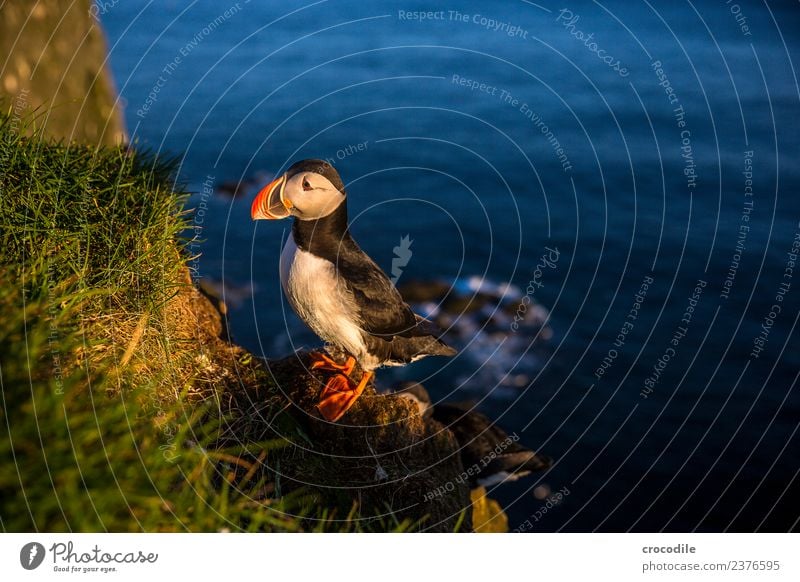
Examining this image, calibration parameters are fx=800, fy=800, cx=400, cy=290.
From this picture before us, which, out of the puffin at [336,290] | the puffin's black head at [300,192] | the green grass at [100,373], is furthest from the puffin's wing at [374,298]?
the green grass at [100,373]

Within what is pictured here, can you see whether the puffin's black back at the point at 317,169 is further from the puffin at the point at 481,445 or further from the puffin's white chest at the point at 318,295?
the puffin at the point at 481,445

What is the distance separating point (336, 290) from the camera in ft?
12.7

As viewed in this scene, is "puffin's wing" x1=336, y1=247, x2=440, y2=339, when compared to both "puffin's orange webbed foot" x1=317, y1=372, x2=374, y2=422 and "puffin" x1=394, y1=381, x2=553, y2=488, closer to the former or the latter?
"puffin's orange webbed foot" x1=317, y1=372, x2=374, y2=422

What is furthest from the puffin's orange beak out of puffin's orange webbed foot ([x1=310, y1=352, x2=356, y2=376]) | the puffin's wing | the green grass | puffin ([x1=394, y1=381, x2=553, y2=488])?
puffin ([x1=394, y1=381, x2=553, y2=488])

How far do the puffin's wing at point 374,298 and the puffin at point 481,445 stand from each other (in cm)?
57

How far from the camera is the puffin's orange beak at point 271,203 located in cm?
367

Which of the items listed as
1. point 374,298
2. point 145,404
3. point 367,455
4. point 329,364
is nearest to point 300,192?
point 374,298

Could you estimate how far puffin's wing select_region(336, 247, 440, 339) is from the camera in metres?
3.90

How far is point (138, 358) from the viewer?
392 centimetres

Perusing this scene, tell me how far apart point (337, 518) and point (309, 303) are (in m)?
1.04

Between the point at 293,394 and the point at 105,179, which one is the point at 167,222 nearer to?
the point at 105,179

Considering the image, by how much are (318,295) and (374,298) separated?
0.99 feet
